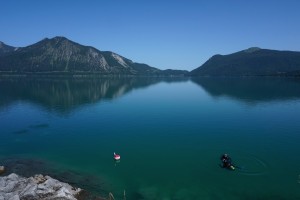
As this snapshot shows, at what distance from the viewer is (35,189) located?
1668 inches

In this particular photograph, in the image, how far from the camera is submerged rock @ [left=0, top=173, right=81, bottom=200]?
4091cm

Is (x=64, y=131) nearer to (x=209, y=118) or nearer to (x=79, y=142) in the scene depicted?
(x=79, y=142)

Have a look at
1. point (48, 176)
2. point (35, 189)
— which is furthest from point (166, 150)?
point (35, 189)

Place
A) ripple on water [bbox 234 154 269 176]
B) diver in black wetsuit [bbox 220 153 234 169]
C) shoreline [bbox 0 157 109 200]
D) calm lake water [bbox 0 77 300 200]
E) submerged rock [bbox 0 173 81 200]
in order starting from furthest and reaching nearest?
diver in black wetsuit [bbox 220 153 234 169]
ripple on water [bbox 234 154 269 176]
calm lake water [bbox 0 77 300 200]
shoreline [bbox 0 157 109 200]
submerged rock [bbox 0 173 81 200]

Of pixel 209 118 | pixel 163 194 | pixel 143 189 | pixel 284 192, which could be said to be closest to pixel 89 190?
pixel 143 189

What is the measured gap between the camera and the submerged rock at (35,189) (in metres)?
40.9

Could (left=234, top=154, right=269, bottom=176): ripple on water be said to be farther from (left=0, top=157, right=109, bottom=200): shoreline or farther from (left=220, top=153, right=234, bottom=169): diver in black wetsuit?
(left=0, top=157, right=109, bottom=200): shoreline

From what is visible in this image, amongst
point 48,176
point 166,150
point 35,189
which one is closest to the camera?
point 35,189

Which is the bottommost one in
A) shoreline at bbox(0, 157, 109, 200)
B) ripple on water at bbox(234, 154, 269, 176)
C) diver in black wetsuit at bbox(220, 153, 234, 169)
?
shoreline at bbox(0, 157, 109, 200)

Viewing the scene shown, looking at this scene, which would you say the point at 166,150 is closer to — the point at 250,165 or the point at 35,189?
the point at 250,165

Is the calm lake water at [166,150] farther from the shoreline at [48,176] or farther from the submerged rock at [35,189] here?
the submerged rock at [35,189]

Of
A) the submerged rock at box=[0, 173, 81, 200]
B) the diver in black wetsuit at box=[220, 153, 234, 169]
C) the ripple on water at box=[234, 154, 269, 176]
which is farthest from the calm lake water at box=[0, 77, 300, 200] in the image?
the submerged rock at box=[0, 173, 81, 200]

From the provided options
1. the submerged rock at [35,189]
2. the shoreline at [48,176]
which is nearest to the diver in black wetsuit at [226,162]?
the shoreline at [48,176]

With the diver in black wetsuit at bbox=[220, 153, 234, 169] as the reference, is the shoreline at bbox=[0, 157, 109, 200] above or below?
below
